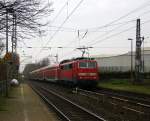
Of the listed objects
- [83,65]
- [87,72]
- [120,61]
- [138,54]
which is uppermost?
[138,54]

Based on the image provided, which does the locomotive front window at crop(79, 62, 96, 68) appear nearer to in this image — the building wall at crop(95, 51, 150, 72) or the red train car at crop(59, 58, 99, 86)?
the red train car at crop(59, 58, 99, 86)

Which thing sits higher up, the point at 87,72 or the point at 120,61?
the point at 120,61

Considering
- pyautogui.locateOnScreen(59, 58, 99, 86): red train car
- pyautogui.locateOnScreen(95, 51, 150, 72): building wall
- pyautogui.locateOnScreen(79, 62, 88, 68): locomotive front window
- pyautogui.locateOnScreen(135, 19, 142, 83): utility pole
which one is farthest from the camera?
pyautogui.locateOnScreen(95, 51, 150, 72): building wall

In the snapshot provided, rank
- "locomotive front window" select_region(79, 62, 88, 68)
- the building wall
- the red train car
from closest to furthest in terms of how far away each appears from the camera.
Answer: the red train car, "locomotive front window" select_region(79, 62, 88, 68), the building wall

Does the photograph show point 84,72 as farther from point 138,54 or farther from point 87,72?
point 138,54

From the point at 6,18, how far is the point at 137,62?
33.4m

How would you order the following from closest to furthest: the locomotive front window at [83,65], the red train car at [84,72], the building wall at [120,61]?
the red train car at [84,72] → the locomotive front window at [83,65] → the building wall at [120,61]

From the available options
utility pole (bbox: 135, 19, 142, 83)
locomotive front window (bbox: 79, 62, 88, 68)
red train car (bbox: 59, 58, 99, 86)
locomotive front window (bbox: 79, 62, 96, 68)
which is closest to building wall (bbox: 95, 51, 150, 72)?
utility pole (bbox: 135, 19, 142, 83)

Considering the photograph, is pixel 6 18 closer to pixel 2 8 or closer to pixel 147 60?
pixel 2 8

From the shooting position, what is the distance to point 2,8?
660 inches

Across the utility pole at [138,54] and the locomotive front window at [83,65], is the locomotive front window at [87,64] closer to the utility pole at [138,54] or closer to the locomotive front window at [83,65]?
the locomotive front window at [83,65]

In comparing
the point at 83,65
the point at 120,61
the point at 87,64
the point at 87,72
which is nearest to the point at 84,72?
the point at 87,72

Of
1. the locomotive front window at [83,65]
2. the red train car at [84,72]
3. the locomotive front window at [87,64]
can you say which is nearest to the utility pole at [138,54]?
the locomotive front window at [87,64]

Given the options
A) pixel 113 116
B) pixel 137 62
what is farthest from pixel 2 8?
pixel 137 62
